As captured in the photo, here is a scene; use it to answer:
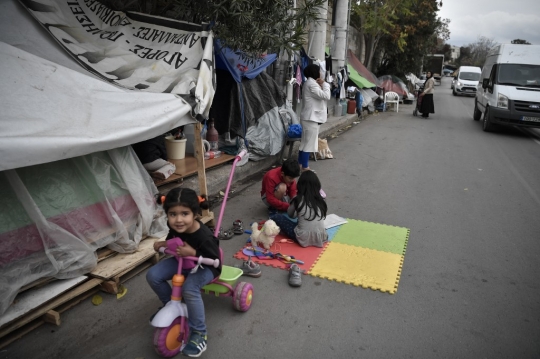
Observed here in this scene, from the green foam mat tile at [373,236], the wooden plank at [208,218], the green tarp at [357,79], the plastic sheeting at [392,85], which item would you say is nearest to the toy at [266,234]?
the wooden plank at [208,218]

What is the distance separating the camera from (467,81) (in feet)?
86.3

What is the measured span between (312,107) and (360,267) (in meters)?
3.70

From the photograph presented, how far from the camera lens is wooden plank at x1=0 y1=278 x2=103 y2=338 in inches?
107

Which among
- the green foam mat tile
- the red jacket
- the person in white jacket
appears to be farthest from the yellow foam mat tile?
the person in white jacket

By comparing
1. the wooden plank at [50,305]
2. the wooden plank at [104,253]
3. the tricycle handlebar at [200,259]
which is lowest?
the wooden plank at [50,305]

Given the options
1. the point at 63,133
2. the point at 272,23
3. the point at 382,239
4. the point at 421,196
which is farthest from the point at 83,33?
the point at 421,196

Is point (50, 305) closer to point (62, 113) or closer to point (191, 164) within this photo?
point (62, 113)

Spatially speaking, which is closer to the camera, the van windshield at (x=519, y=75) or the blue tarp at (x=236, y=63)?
the blue tarp at (x=236, y=63)

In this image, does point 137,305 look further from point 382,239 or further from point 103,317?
point 382,239

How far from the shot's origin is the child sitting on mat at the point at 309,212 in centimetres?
425

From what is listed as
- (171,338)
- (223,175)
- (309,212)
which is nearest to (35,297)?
(171,338)

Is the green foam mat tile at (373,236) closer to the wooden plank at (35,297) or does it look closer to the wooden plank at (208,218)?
the wooden plank at (208,218)

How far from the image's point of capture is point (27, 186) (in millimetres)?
3131

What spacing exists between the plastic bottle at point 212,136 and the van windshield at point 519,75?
9440 millimetres
